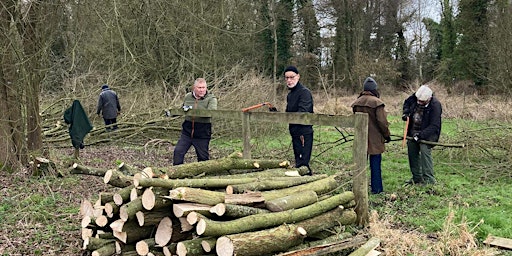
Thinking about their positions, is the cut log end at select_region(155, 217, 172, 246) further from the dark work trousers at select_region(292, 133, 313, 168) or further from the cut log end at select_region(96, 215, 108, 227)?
the dark work trousers at select_region(292, 133, 313, 168)

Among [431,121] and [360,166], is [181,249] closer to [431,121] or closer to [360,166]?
[360,166]

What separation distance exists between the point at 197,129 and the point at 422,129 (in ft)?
11.8

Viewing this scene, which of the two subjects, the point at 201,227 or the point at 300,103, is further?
the point at 300,103

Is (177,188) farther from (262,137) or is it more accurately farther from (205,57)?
(205,57)

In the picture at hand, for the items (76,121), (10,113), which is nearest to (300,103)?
(76,121)

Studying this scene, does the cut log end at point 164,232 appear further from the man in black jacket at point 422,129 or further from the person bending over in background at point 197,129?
the man in black jacket at point 422,129

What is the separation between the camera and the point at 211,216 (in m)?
4.18

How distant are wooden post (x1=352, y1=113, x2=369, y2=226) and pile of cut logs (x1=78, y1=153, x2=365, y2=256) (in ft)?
0.52

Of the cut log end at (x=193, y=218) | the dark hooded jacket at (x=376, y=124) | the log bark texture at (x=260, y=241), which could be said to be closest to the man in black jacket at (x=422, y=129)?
the dark hooded jacket at (x=376, y=124)

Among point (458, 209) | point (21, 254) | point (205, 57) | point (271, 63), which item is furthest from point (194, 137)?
point (271, 63)

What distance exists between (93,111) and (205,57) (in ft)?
17.5

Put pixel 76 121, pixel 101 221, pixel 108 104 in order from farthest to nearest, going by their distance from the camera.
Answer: pixel 108 104, pixel 76 121, pixel 101 221

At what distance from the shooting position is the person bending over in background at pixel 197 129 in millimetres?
7430

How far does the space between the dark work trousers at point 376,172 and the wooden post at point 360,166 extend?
1670 mm
